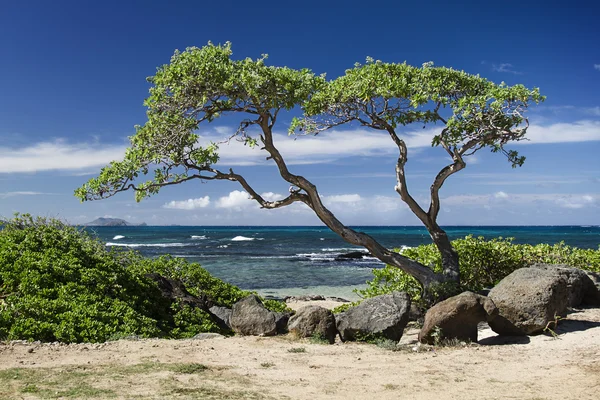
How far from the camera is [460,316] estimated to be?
10172 millimetres

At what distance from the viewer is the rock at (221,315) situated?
43.9ft

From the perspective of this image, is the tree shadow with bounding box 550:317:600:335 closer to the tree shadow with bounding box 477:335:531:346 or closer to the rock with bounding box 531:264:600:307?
the tree shadow with bounding box 477:335:531:346

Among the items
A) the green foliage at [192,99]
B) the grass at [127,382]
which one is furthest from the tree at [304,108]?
the grass at [127,382]

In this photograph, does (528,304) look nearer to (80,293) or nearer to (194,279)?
(194,279)

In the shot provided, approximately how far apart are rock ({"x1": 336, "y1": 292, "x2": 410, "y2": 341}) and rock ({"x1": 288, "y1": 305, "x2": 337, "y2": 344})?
20 cm

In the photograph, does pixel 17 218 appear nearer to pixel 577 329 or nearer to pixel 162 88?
pixel 162 88

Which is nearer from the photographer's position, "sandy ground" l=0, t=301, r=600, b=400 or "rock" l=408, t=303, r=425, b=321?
"sandy ground" l=0, t=301, r=600, b=400

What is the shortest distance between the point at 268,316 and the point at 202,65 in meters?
5.86

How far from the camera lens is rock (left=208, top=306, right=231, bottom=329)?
43.9 feet

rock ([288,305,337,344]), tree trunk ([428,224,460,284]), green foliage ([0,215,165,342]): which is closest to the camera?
green foliage ([0,215,165,342])

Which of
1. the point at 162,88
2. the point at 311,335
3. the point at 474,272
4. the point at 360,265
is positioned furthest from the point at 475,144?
the point at 360,265

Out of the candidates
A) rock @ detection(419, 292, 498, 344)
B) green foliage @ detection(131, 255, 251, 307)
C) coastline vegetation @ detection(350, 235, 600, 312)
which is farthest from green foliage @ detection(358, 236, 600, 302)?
rock @ detection(419, 292, 498, 344)

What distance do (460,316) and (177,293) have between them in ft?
24.9

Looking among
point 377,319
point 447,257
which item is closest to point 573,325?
point 447,257
